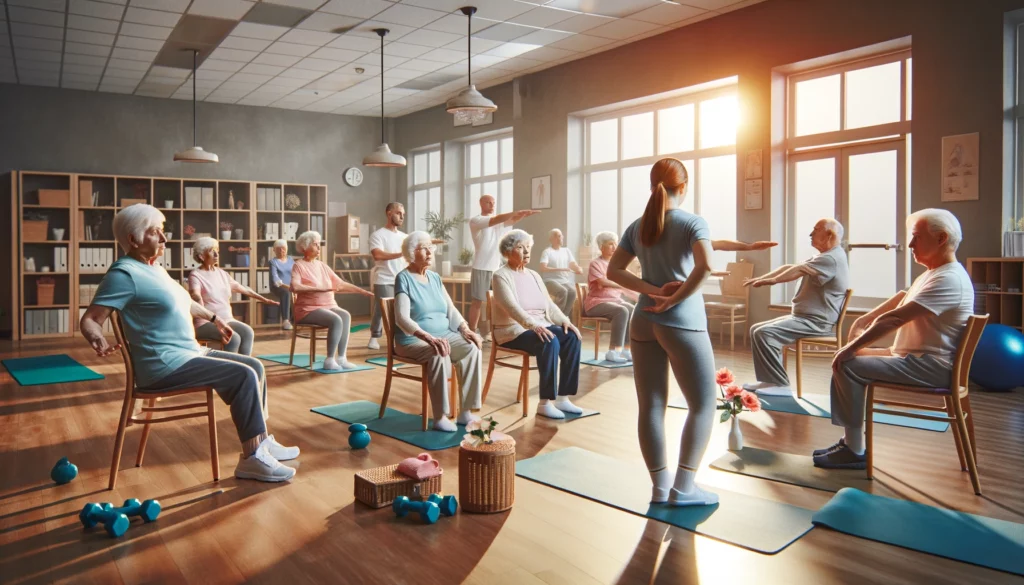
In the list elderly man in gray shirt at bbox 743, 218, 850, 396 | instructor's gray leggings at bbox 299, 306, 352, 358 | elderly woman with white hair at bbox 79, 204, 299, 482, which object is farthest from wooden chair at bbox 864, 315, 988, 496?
instructor's gray leggings at bbox 299, 306, 352, 358

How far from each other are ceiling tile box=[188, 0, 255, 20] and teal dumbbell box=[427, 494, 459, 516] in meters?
5.81

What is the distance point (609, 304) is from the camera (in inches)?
286

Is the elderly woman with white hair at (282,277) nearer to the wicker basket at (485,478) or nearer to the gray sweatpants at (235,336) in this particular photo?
the gray sweatpants at (235,336)

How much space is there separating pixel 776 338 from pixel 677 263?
2.70 meters

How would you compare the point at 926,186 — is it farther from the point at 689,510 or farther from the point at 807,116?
the point at 689,510

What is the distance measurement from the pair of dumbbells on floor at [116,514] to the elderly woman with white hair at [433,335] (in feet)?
5.77

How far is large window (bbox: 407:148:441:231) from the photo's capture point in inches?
523

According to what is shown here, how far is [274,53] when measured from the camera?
9.13 m

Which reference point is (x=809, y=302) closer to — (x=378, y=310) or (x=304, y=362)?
(x=304, y=362)

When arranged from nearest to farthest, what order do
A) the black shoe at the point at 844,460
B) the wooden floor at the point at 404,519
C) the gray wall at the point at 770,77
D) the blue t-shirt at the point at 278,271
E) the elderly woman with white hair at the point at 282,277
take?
the wooden floor at the point at 404,519, the black shoe at the point at 844,460, the gray wall at the point at 770,77, the elderly woman with white hair at the point at 282,277, the blue t-shirt at the point at 278,271

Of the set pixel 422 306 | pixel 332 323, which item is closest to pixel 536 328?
pixel 422 306

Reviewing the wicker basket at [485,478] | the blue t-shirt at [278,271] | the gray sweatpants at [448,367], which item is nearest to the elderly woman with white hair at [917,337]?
the wicker basket at [485,478]

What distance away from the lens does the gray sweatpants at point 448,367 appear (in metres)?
4.58

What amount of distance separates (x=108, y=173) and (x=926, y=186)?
10529mm
